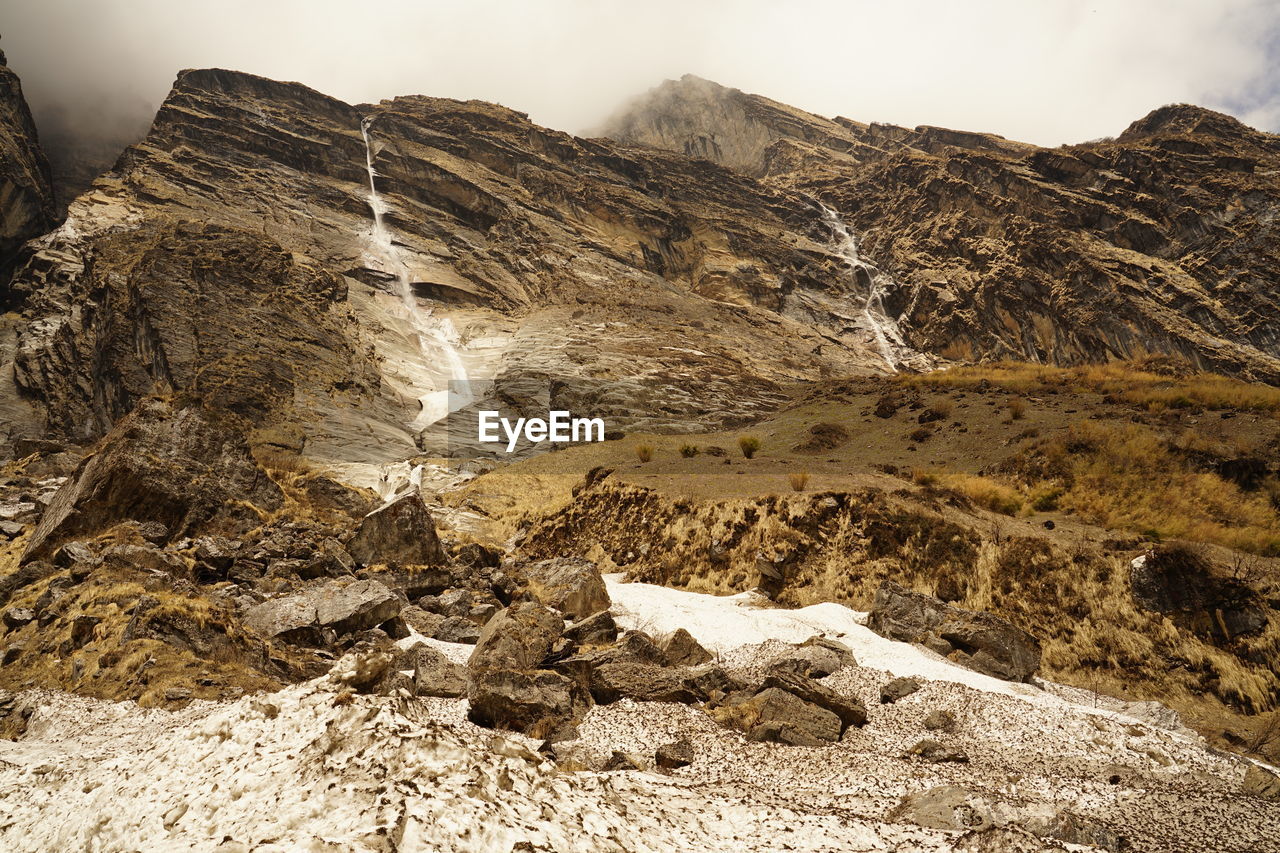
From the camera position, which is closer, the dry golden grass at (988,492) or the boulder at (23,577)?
the boulder at (23,577)

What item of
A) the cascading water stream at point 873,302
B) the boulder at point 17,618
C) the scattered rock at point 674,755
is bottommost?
the boulder at point 17,618

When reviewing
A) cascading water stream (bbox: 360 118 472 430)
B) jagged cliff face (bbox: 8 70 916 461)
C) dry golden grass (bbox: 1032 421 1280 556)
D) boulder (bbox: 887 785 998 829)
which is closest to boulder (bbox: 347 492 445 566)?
boulder (bbox: 887 785 998 829)

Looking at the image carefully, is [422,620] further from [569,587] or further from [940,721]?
[940,721]

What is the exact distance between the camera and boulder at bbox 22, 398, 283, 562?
13461mm

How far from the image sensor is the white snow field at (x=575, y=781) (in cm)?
395

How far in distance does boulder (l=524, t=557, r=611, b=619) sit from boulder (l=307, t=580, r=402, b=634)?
3.56m

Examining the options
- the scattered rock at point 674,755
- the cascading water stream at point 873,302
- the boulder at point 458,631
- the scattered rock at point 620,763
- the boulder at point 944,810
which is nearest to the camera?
the boulder at point 944,810

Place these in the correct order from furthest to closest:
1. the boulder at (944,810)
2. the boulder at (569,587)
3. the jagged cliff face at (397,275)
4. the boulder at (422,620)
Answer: the jagged cliff face at (397,275) → the boulder at (569,587) → the boulder at (422,620) → the boulder at (944,810)

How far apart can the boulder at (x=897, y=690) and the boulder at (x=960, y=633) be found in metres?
2.59

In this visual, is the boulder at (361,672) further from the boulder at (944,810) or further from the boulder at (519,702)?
the boulder at (944,810)

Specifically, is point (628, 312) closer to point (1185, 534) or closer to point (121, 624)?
point (1185, 534)

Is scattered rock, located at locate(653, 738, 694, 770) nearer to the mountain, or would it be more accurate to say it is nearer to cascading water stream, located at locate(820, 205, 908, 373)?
the mountain

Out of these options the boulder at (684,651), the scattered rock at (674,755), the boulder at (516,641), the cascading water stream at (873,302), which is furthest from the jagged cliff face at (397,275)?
the scattered rock at (674,755)

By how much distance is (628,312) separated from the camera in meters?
72.9
